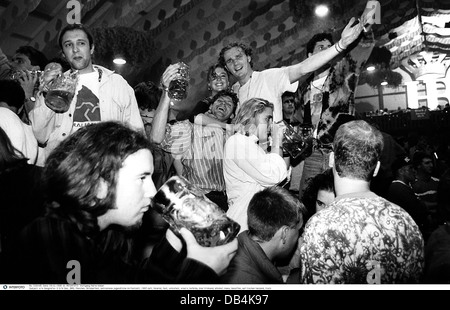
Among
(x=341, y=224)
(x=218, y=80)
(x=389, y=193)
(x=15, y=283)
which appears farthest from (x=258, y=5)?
(x=15, y=283)

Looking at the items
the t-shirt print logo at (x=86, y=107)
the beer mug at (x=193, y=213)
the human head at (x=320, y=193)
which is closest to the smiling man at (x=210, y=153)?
the human head at (x=320, y=193)

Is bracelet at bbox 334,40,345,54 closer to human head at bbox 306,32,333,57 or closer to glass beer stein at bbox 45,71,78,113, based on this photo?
human head at bbox 306,32,333,57

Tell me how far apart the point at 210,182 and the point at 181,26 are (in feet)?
4.50

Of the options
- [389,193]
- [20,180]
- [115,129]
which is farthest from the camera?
[389,193]

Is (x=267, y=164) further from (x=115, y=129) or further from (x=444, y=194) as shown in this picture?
(x=115, y=129)

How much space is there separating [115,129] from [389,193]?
1.75m

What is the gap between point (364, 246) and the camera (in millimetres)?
841

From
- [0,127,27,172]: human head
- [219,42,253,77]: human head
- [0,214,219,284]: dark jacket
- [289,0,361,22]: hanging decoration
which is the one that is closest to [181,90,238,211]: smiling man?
[219,42,253,77]: human head

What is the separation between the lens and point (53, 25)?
4.86ft

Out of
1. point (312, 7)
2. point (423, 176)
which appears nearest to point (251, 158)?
point (423, 176)

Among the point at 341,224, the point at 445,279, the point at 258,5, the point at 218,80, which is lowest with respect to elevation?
the point at 445,279

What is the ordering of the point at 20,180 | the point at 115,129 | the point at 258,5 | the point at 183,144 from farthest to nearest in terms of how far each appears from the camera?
the point at 258,5
the point at 183,144
the point at 20,180
the point at 115,129

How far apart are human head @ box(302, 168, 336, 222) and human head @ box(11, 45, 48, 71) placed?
1.18 m

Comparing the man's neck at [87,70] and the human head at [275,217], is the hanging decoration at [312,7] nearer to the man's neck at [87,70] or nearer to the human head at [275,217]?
the man's neck at [87,70]
